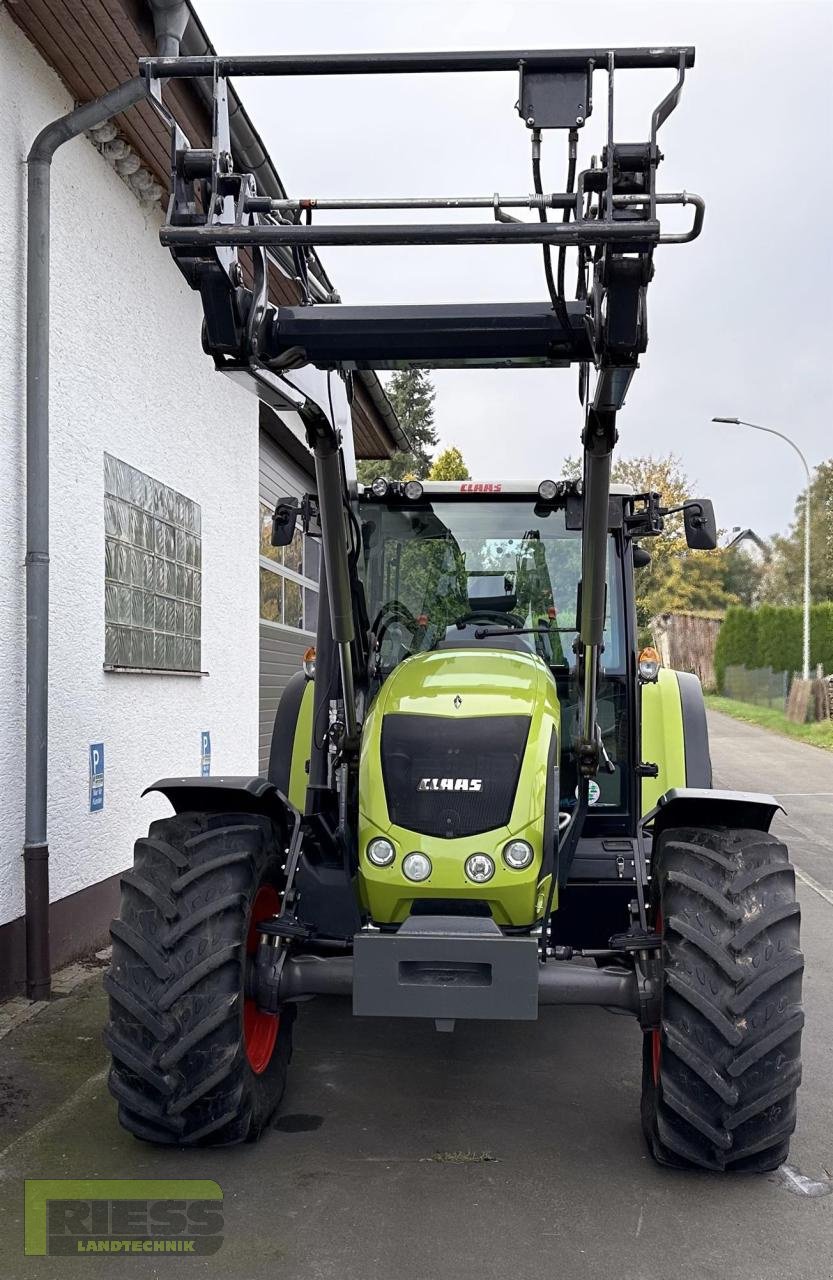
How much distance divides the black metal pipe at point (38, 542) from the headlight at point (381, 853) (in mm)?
2261

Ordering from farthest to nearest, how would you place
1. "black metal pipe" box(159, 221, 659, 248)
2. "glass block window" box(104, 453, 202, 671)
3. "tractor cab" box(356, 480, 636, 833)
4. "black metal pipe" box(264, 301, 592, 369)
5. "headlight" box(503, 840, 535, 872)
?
"glass block window" box(104, 453, 202, 671) < "tractor cab" box(356, 480, 636, 833) < "headlight" box(503, 840, 535, 872) < "black metal pipe" box(264, 301, 592, 369) < "black metal pipe" box(159, 221, 659, 248)

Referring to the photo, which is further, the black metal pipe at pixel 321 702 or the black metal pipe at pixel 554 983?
the black metal pipe at pixel 321 702

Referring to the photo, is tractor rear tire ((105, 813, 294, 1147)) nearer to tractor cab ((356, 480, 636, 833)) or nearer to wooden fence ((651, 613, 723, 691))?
tractor cab ((356, 480, 636, 833))

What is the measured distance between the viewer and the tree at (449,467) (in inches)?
1447

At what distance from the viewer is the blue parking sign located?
22.0 feet

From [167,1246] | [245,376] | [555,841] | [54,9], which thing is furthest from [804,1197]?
[54,9]

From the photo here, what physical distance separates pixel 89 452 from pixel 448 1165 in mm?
4289

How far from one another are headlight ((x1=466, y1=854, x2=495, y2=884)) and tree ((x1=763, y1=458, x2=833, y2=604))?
44.6 meters

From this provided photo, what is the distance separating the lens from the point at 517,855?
159 inches

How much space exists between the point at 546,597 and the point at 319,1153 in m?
2.47

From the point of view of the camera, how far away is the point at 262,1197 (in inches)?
146

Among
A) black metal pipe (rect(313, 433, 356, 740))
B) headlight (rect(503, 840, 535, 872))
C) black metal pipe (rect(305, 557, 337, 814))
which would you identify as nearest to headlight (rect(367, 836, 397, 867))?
headlight (rect(503, 840, 535, 872))

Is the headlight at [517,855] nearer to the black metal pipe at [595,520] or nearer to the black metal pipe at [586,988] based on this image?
the black metal pipe at [586,988]

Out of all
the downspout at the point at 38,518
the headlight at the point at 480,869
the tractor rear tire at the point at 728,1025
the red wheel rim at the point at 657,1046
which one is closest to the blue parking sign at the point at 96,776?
the downspout at the point at 38,518
